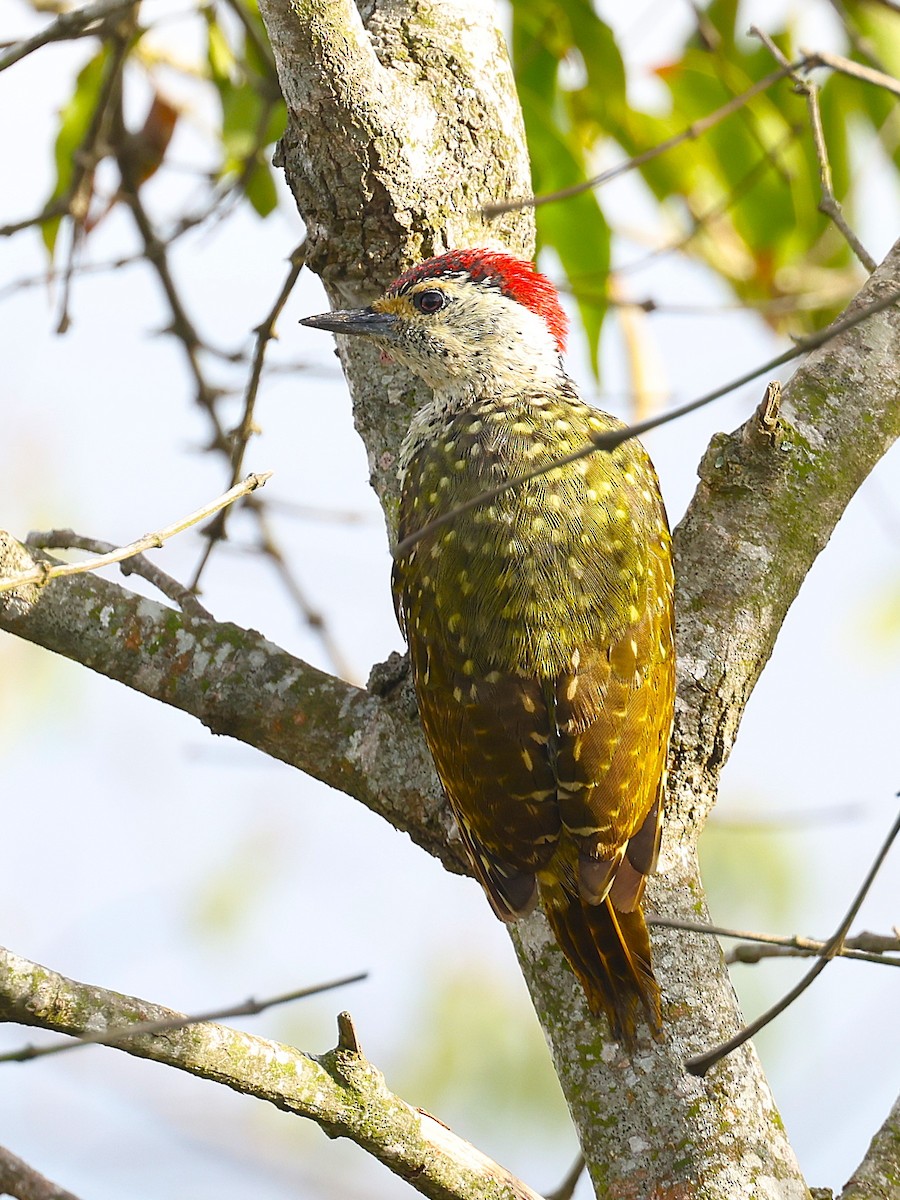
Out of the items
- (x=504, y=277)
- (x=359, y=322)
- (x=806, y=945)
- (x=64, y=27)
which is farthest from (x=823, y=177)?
(x=806, y=945)

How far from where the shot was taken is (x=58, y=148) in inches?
161

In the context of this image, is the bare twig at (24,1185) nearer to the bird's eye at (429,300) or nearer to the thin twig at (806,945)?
the thin twig at (806,945)

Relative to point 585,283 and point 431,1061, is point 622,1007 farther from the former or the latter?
point 431,1061

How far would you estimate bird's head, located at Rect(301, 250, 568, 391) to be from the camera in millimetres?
2936

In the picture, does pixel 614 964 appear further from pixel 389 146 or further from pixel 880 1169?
pixel 389 146

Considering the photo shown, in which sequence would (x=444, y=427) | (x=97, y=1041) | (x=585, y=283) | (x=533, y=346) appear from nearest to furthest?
1. (x=97, y=1041)
2. (x=444, y=427)
3. (x=533, y=346)
4. (x=585, y=283)

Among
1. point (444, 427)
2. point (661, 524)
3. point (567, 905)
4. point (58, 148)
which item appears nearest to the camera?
point (567, 905)

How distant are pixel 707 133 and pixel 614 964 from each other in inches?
110

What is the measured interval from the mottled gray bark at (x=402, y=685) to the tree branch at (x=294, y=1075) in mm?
354

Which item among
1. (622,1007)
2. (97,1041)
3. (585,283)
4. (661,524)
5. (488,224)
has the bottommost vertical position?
(97,1041)

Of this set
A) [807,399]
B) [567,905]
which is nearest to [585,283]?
→ [807,399]

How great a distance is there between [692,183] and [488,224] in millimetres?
1593

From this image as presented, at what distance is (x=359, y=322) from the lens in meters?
2.95

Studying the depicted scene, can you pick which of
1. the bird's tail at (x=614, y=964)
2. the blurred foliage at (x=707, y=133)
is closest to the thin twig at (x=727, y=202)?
Answer: the blurred foliage at (x=707, y=133)
